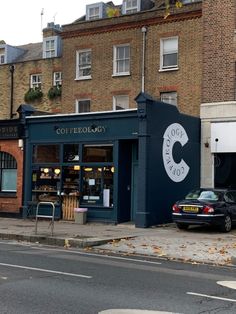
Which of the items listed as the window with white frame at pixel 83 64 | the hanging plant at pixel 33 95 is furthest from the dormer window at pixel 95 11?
the hanging plant at pixel 33 95

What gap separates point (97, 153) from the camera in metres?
21.4

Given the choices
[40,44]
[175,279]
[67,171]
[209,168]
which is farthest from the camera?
[40,44]

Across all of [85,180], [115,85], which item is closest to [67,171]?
[85,180]

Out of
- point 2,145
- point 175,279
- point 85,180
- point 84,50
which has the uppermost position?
point 84,50

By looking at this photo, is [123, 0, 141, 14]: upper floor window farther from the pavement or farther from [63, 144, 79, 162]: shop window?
the pavement

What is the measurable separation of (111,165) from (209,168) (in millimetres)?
5253

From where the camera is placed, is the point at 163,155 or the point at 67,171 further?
the point at 67,171

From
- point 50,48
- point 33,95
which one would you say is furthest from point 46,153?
point 50,48

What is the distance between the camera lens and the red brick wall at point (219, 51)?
2375 centimetres

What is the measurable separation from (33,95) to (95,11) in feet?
Result: 23.1

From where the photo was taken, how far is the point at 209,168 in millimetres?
23672

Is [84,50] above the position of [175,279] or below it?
above

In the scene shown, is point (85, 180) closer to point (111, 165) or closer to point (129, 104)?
point (111, 165)

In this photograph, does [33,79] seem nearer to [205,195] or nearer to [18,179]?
[18,179]
